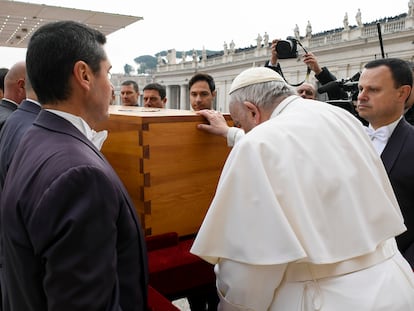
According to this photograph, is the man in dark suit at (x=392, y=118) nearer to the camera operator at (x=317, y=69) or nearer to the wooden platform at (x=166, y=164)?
the wooden platform at (x=166, y=164)

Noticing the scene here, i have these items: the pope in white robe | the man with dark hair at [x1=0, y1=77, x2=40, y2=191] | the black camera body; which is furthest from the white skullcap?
the black camera body

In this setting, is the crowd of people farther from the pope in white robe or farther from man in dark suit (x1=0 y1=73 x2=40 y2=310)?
man in dark suit (x1=0 y1=73 x2=40 y2=310)

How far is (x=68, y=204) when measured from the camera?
3.02 ft

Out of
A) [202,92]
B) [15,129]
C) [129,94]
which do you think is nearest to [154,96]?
[129,94]

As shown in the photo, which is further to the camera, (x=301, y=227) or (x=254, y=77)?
(x=254, y=77)

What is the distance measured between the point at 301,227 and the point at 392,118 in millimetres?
1357

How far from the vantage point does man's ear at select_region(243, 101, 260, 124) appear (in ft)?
5.13

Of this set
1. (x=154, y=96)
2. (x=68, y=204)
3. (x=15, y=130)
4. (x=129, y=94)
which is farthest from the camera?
(x=129, y=94)

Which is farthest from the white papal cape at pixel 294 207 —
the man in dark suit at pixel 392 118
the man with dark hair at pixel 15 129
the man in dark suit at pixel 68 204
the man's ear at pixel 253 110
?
the man with dark hair at pixel 15 129

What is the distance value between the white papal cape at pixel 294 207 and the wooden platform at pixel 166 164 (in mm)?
425

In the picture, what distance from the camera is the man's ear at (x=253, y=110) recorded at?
1563 millimetres

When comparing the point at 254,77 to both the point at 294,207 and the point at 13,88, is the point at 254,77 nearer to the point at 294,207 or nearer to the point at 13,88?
the point at 294,207

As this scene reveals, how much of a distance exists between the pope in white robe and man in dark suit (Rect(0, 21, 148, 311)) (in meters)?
0.33

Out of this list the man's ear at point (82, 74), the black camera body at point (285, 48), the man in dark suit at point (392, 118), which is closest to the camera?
the man's ear at point (82, 74)
